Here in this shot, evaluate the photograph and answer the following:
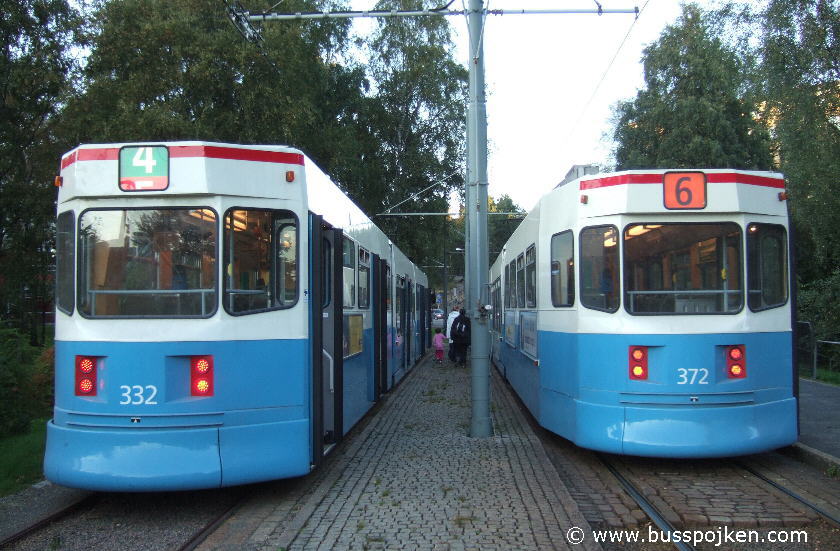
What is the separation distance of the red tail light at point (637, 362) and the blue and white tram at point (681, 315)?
0.01 meters

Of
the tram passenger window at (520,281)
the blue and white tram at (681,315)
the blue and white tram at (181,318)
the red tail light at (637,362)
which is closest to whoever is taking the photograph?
the blue and white tram at (181,318)

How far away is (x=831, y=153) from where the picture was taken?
1575 centimetres

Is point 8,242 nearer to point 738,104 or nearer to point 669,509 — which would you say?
point 669,509

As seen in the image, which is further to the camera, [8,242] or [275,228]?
[8,242]

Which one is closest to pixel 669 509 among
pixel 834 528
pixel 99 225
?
pixel 834 528

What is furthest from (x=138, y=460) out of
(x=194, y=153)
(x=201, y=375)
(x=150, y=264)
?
(x=194, y=153)

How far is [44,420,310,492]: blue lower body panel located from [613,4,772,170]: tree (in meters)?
28.7

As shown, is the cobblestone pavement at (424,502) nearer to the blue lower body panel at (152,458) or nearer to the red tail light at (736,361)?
the blue lower body panel at (152,458)

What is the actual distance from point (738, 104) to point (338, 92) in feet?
56.2

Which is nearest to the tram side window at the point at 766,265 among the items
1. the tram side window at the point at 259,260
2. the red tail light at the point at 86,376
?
the tram side window at the point at 259,260

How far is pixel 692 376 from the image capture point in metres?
6.86

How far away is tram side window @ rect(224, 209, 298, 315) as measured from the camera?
5836mm

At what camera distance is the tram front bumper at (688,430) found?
672 centimetres

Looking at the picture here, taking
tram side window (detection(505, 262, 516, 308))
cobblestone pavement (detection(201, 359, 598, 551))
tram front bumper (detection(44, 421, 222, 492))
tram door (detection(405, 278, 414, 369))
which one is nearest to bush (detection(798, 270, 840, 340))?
tram side window (detection(505, 262, 516, 308))
